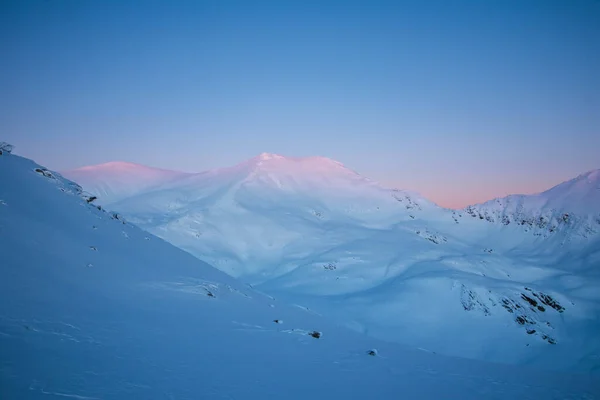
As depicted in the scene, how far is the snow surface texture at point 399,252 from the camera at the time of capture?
5532 cm

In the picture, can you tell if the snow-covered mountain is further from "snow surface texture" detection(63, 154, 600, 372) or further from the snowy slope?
the snowy slope

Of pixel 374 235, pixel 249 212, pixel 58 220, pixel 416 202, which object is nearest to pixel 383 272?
pixel 374 235

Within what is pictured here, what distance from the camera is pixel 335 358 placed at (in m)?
11.0

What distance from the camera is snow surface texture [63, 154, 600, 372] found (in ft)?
181

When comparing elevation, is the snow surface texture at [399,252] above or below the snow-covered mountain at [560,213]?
below

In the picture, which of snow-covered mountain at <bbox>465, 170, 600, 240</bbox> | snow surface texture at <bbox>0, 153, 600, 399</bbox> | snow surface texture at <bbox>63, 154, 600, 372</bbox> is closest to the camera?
snow surface texture at <bbox>0, 153, 600, 399</bbox>

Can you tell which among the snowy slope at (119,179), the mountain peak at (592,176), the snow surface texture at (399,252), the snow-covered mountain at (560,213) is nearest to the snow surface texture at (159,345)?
the snow surface texture at (399,252)

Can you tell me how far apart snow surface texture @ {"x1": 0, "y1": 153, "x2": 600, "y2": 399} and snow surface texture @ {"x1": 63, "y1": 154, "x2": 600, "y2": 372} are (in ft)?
127

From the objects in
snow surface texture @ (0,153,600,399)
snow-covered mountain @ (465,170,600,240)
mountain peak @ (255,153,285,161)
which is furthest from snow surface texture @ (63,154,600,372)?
snow surface texture @ (0,153,600,399)

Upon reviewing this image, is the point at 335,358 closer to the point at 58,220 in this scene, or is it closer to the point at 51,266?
the point at 51,266

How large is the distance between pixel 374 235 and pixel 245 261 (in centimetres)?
4082

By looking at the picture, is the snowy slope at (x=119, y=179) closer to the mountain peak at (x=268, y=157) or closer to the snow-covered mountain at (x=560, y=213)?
the mountain peak at (x=268, y=157)

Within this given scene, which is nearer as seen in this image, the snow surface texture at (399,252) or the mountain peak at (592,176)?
the snow surface texture at (399,252)

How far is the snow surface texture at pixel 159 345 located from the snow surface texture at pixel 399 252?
3879cm
